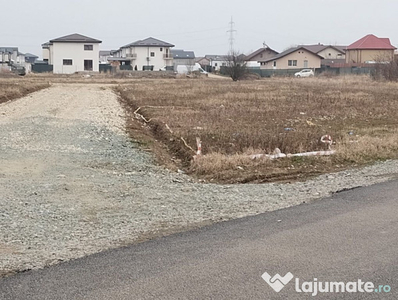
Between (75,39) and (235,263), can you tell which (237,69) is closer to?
(75,39)

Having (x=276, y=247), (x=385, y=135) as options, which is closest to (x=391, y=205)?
(x=276, y=247)

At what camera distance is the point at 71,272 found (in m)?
5.43

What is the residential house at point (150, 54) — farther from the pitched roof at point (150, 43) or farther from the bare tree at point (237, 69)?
the bare tree at point (237, 69)

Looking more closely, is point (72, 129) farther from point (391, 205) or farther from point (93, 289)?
point (93, 289)

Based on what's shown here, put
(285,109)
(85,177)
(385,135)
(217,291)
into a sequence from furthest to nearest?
(285,109) < (385,135) < (85,177) < (217,291)

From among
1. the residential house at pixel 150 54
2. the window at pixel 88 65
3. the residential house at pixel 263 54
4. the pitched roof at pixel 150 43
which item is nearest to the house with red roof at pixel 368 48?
the residential house at pixel 263 54

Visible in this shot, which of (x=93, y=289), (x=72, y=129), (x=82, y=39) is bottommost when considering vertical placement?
(x=93, y=289)

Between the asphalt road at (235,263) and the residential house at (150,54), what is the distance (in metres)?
93.1

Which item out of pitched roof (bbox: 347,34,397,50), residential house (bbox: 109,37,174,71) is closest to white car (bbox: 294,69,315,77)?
pitched roof (bbox: 347,34,397,50)

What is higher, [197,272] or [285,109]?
[285,109]

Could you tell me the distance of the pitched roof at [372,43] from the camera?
87.1 m

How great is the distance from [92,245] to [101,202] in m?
2.30

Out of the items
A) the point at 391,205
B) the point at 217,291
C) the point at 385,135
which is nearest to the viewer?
the point at 217,291

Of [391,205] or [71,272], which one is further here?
[391,205]
